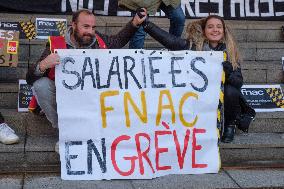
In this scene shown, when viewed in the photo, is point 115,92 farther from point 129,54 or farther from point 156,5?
point 156,5

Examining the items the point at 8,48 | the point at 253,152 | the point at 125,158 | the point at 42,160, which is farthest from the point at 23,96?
the point at 253,152

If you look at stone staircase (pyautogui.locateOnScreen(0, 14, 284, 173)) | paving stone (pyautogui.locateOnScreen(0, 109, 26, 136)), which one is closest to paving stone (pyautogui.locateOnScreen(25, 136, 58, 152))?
stone staircase (pyautogui.locateOnScreen(0, 14, 284, 173))

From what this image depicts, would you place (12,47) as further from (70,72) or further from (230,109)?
(230,109)

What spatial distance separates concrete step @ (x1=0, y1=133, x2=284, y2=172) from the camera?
4.43 m

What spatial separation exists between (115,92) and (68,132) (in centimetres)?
53

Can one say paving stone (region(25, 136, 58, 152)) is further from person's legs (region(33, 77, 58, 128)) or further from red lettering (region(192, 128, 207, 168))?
red lettering (region(192, 128, 207, 168))

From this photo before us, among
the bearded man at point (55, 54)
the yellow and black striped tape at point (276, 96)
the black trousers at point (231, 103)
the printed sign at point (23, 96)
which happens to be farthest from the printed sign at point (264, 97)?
the printed sign at point (23, 96)

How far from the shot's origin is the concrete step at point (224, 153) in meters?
4.43

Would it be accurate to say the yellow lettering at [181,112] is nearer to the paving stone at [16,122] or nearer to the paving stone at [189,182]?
the paving stone at [189,182]

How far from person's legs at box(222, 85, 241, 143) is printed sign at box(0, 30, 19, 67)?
2.12 m

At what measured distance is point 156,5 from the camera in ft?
18.5

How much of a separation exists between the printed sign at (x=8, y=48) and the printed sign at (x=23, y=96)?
9.2 inches

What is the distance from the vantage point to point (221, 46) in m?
4.95

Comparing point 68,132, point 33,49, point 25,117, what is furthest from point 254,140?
point 33,49
